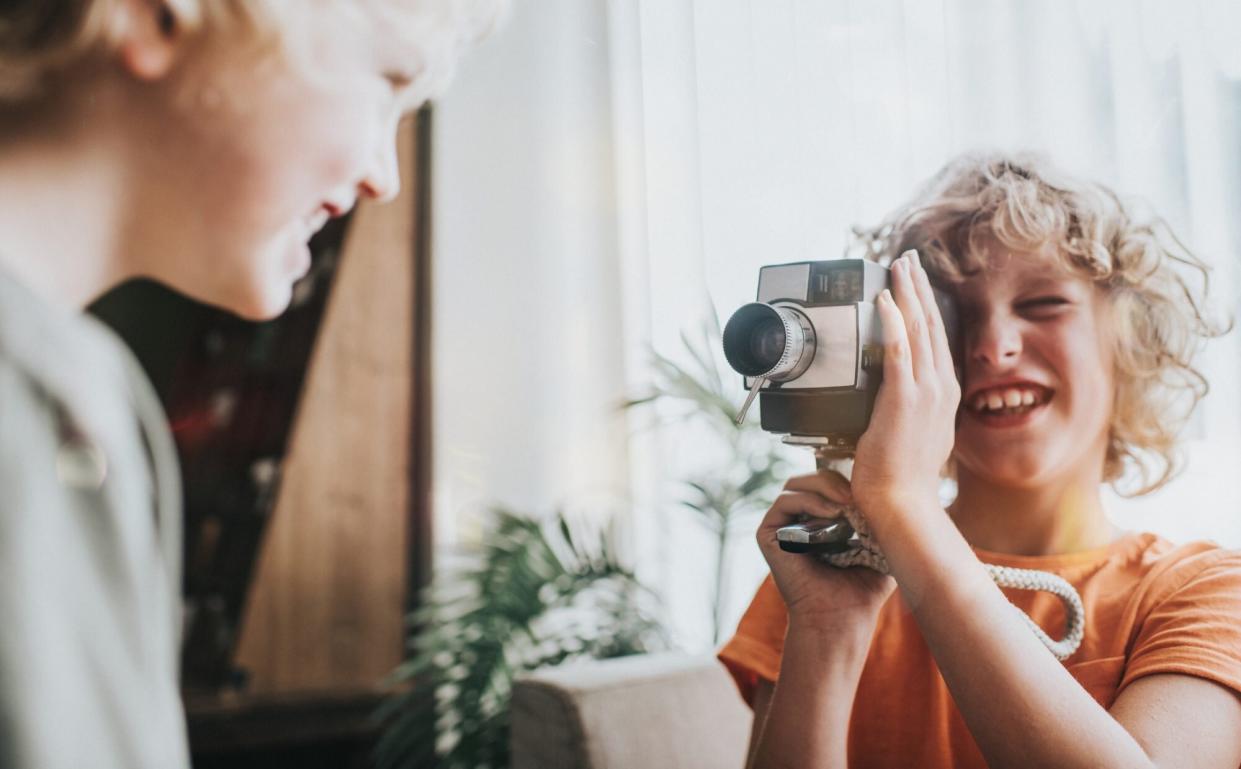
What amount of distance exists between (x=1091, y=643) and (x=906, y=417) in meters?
0.33

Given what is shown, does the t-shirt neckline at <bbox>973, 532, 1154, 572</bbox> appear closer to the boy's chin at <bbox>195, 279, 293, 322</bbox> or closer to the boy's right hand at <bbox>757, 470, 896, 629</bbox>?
the boy's right hand at <bbox>757, 470, 896, 629</bbox>

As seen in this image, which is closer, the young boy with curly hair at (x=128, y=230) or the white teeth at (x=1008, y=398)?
the young boy with curly hair at (x=128, y=230)

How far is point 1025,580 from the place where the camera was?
811 mm

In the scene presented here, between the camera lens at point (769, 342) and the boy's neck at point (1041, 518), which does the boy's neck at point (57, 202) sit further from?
the boy's neck at point (1041, 518)

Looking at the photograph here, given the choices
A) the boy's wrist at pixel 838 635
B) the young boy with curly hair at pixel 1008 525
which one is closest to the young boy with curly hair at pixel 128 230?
the young boy with curly hair at pixel 1008 525

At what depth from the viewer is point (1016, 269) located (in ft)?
3.10

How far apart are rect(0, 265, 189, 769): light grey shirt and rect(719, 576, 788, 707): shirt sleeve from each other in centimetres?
80

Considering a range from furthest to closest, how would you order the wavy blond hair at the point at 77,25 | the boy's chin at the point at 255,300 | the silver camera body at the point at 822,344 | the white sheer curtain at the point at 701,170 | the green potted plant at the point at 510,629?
the green potted plant at the point at 510,629
the white sheer curtain at the point at 701,170
the silver camera body at the point at 822,344
the boy's chin at the point at 255,300
the wavy blond hair at the point at 77,25

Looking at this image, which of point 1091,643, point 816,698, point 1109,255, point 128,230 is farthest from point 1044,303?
point 128,230

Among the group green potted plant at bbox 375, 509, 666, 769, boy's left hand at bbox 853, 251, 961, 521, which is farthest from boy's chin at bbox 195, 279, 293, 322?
green potted plant at bbox 375, 509, 666, 769

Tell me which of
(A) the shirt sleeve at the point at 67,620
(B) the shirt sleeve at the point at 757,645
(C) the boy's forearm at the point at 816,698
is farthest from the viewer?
(B) the shirt sleeve at the point at 757,645

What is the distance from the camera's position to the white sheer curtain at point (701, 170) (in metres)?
1.25

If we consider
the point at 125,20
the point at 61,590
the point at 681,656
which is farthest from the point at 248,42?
the point at 681,656

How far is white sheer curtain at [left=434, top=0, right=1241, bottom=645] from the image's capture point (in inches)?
49.3
